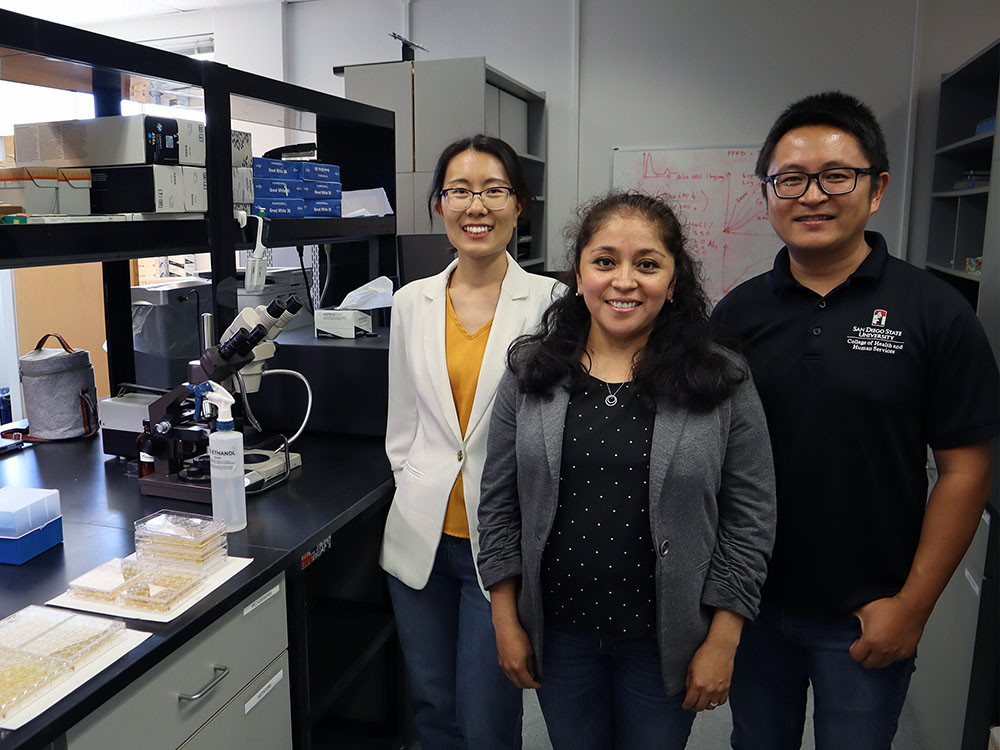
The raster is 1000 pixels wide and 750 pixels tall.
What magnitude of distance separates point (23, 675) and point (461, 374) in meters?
0.87

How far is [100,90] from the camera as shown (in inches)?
68.8

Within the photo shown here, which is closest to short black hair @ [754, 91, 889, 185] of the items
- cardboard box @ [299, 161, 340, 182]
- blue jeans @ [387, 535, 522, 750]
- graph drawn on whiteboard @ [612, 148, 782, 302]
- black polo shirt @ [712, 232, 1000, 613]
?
black polo shirt @ [712, 232, 1000, 613]

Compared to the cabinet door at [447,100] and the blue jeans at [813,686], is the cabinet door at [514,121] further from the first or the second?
the blue jeans at [813,686]

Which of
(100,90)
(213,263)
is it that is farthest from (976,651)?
(100,90)

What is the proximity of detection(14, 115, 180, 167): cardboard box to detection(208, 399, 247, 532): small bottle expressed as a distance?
0.60 metres

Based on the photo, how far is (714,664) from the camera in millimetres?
1179

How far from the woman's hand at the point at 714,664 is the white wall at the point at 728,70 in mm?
3282

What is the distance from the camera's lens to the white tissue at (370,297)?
2.16 m

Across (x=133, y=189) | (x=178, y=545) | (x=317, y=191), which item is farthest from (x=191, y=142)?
(x=178, y=545)

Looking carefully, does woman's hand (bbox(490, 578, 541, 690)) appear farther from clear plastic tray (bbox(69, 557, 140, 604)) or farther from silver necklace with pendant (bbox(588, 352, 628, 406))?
clear plastic tray (bbox(69, 557, 140, 604))

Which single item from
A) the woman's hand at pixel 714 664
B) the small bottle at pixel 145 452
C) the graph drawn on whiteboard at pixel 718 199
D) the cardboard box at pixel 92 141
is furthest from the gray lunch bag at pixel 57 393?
the graph drawn on whiteboard at pixel 718 199

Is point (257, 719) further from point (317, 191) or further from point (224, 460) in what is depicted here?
point (317, 191)

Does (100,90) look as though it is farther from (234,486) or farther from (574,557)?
(574,557)

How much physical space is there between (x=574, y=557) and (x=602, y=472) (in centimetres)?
14
